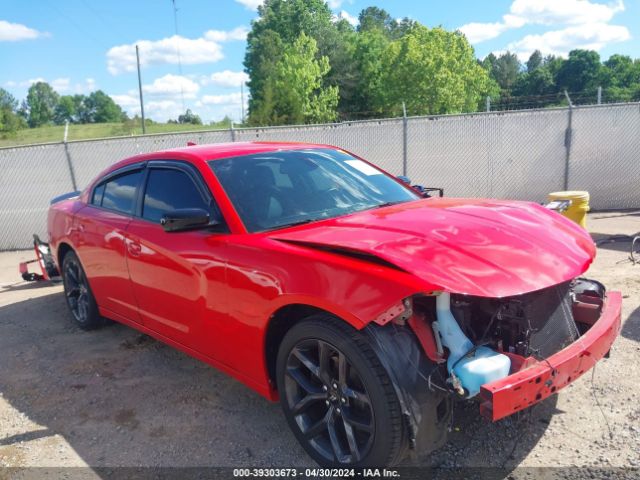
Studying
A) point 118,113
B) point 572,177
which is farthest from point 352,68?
point 118,113

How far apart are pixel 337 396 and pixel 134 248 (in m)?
2.07

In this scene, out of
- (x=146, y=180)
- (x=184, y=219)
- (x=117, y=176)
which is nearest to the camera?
(x=184, y=219)

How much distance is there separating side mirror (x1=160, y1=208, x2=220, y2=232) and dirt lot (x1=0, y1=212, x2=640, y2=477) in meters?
1.28

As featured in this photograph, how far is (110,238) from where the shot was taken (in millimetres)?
4164

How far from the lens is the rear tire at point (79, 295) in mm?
4867

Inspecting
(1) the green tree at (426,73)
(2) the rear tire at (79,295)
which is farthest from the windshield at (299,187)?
(1) the green tree at (426,73)

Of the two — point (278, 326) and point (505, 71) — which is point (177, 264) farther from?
point (505, 71)

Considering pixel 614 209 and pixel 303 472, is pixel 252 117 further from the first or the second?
pixel 303 472

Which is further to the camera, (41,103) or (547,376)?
(41,103)

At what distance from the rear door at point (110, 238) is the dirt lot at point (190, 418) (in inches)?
21.2

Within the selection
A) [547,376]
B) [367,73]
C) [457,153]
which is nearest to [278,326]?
[547,376]

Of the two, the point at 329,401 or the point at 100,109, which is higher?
the point at 100,109

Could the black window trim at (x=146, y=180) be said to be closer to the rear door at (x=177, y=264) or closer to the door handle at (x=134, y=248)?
the rear door at (x=177, y=264)

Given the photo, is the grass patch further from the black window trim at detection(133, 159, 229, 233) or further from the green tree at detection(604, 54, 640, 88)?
the green tree at detection(604, 54, 640, 88)
